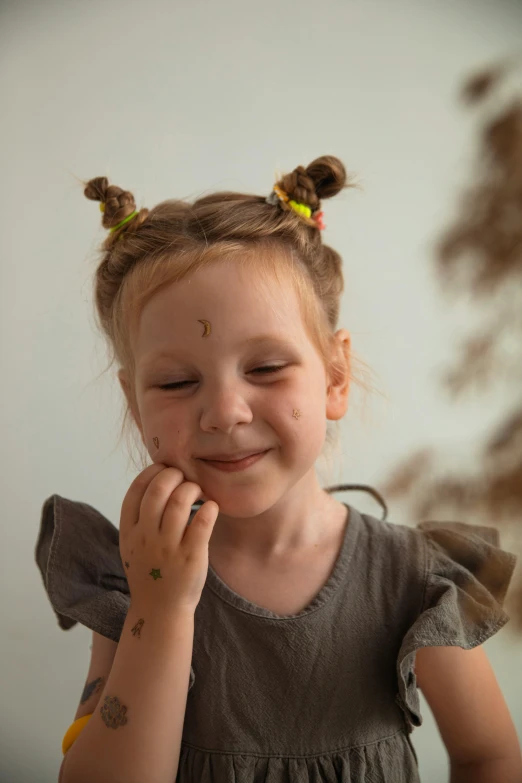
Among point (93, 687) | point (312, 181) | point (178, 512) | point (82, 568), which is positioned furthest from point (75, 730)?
point (312, 181)

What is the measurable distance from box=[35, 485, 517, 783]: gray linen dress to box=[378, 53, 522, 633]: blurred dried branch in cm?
21

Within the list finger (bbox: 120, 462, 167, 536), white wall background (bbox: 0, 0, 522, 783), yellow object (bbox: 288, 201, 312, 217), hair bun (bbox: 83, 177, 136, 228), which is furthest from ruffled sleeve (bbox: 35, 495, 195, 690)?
yellow object (bbox: 288, 201, 312, 217)

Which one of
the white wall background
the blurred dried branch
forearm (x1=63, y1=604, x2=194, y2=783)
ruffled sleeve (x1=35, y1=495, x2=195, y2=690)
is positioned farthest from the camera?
the white wall background

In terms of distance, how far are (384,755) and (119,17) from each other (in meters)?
1.03

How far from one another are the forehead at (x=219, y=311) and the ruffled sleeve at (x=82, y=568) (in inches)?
9.9

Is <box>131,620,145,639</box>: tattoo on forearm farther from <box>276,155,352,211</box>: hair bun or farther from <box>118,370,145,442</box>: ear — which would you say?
<box>276,155,352,211</box>: hair bun

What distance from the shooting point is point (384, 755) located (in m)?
0.74

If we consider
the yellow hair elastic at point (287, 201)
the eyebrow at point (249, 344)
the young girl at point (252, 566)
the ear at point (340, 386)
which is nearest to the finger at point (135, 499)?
the young girl at point (252, 566)

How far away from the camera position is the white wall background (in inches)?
36.4

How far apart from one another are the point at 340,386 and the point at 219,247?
233 mm

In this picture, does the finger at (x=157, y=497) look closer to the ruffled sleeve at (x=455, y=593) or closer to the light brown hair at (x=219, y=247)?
the light brown hair at (x=219, y=247)

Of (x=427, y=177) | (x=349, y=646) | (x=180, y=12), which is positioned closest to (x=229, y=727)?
(x=349, y=646)

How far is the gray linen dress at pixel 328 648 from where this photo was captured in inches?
28.7

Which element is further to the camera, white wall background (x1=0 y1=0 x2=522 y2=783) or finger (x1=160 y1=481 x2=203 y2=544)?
white wall background (x1=0 y1=0 x2=522 y2=783)
